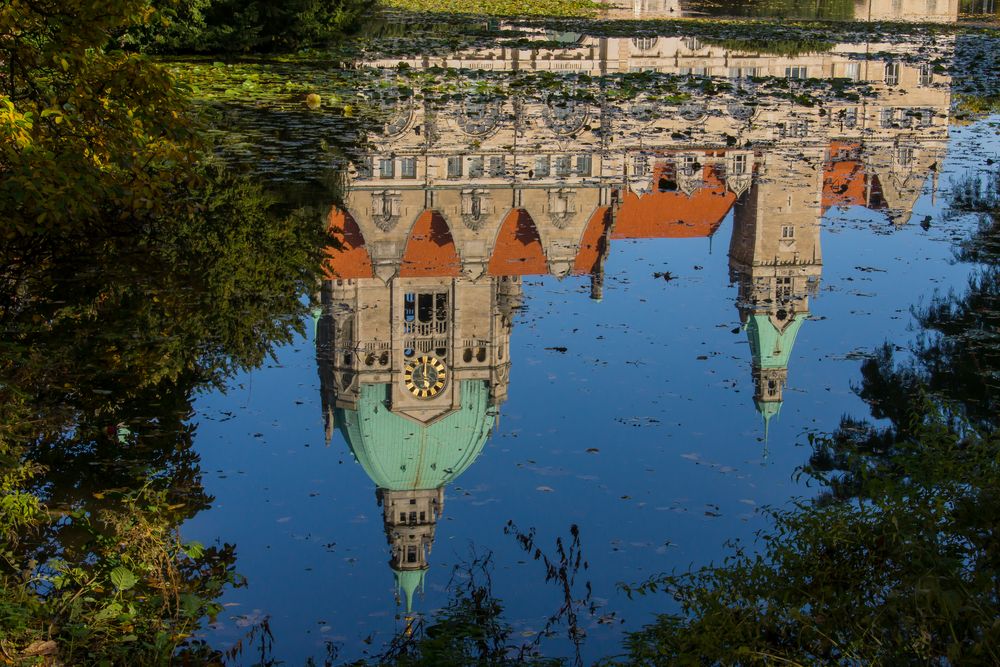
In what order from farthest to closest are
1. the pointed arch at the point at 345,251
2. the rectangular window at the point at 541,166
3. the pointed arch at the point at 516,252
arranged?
the rectangular window at the point at 541,166
the pointed arch at the point at 516,252
the pointed arch at the point at 345,251

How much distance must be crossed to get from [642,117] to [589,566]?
23.4 meters

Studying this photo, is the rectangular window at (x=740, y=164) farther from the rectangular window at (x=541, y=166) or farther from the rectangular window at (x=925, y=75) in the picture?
the rectangular window at (x=925, y=75)

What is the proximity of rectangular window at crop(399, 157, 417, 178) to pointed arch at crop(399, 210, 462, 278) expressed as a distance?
0.81m

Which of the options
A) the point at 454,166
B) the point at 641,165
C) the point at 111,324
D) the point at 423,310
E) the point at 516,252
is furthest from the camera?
the point at 454,166

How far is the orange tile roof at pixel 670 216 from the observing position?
21.8 metres

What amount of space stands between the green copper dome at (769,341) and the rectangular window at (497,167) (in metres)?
10.1

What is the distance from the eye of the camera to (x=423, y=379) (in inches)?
640

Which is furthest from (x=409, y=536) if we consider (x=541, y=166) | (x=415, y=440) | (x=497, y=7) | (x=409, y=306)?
(x=497, y=7)

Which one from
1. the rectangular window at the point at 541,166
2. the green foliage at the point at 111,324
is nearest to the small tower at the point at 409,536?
the green foliage at the point at 111,324

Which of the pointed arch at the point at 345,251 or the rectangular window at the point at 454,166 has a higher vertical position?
the rectangular window at the point at 454,166

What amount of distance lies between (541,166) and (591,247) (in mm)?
6020

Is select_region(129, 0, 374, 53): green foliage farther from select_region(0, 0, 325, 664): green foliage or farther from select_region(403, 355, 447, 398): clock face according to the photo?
select_region(403, 355, 447, 398): clock face

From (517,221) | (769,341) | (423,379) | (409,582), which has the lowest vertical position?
(409,582)

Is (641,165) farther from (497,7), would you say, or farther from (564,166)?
(497,7)
